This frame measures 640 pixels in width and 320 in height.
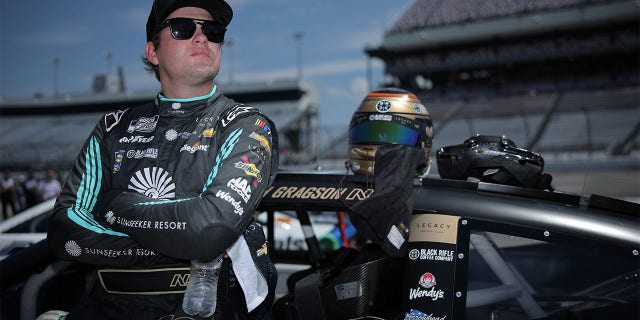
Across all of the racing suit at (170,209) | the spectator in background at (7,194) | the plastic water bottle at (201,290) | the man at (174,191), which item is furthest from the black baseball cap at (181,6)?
the spectator in background at (7,194)

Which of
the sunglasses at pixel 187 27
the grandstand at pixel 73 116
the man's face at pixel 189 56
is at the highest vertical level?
the grandstand at pixel 73 116

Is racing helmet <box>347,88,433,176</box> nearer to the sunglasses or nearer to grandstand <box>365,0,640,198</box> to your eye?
the sunglasses

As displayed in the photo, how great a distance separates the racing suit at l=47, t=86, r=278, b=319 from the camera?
1.61 meters

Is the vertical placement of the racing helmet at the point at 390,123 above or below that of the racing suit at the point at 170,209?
above

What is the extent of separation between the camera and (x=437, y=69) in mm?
37844

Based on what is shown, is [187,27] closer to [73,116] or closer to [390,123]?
[390,123]

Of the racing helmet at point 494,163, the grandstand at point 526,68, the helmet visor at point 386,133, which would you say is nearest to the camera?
the racing helmet at point 494,163

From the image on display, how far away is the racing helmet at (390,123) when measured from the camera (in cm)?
291

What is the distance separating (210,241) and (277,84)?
4434cm

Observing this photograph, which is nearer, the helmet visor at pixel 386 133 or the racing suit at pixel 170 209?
the racing suit at pixel 170 209

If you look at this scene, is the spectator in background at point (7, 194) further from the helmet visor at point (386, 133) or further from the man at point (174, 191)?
the man at point (174, 191)

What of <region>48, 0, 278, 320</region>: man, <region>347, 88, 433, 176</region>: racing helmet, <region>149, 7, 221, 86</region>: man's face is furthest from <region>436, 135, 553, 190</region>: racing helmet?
<region>149, 7, 221, 86</region>: man's face

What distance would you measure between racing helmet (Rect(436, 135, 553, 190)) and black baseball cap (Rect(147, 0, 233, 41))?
113 cm

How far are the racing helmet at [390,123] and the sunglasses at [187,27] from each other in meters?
1.09
